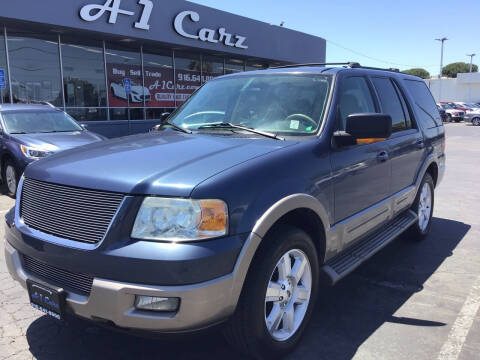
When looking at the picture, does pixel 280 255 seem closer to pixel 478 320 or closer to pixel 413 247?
pixel 478 320

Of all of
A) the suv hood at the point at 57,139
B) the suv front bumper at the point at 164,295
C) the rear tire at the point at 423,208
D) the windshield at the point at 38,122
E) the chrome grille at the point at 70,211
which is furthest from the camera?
the windshield at the point at 38,122

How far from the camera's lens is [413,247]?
5.24m

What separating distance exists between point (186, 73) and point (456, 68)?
345 feet

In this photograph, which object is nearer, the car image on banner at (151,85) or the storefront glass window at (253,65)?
the car image on banner at (151,85)

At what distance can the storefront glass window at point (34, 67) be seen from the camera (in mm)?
15453

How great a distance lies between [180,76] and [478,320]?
64.0 feet

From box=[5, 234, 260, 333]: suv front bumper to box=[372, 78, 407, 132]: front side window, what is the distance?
2.67m

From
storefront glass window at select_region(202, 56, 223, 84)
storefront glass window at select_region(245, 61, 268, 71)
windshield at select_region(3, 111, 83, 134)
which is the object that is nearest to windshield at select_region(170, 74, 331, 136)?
windshield at select_region(3, 111, 83, 134)

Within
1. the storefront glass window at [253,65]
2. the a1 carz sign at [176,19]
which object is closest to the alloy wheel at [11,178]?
the a1 carz sign at [176,19]

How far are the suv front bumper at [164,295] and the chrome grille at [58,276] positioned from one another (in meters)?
0.06

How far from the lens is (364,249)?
12.5 feet

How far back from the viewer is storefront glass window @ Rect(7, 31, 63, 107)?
15.5 metres

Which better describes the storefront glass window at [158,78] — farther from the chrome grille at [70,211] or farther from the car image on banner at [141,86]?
the chrome grille at [70,211]

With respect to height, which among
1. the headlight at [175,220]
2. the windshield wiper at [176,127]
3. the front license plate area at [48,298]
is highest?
the windshield wiper at [176,127]
